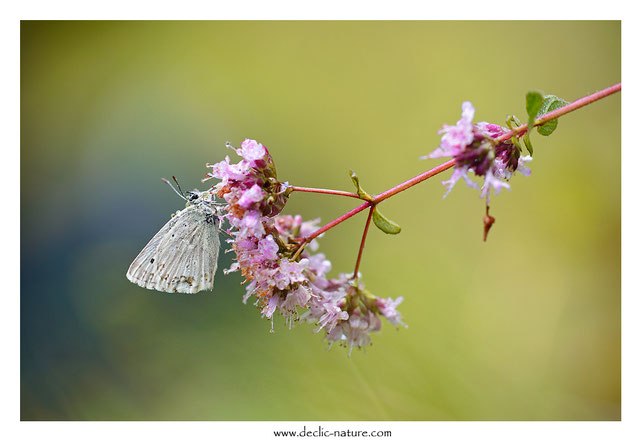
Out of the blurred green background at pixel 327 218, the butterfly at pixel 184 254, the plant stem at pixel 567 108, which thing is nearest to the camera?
the plant stem at pixel 567 108

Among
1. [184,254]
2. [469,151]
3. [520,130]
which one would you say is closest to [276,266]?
[184,254]

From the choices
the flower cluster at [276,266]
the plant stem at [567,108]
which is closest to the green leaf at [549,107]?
the plant stem at [567,108]

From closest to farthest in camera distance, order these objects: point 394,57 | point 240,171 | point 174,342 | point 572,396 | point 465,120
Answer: point 465,120, point 240,171, point 572,396, point 174,342, point 394,57

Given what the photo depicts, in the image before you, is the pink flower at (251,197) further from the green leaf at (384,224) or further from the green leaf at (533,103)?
the green leaf at (533,103)

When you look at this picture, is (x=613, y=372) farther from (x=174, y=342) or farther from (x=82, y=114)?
(x=82, y=114)

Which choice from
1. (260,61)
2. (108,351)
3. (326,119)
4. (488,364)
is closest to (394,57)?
(326,119)

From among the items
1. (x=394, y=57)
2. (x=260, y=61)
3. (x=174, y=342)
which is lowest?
(x=174, y=342)
